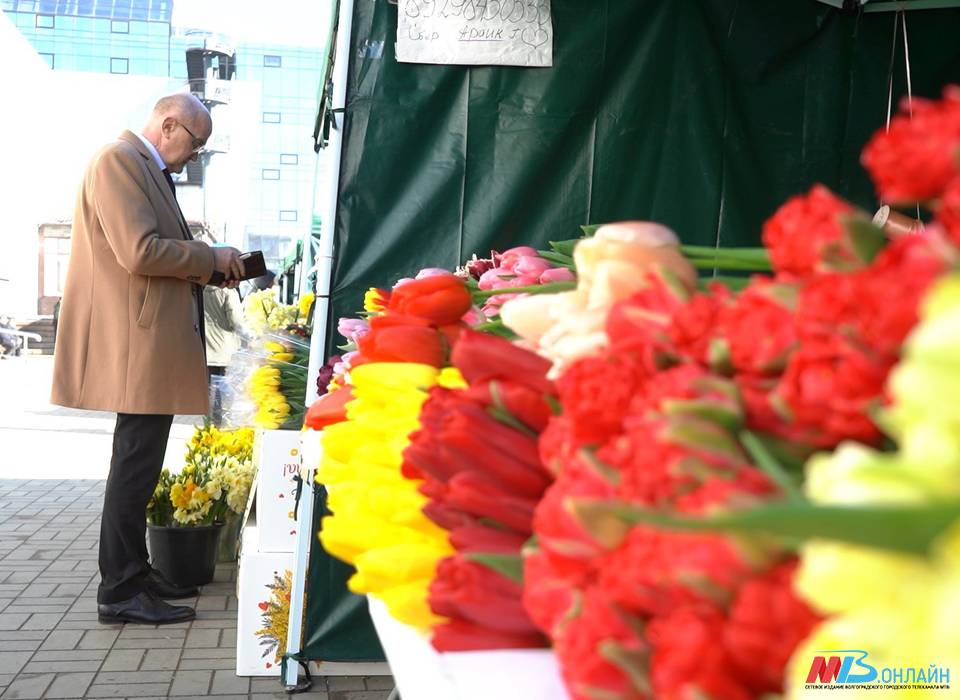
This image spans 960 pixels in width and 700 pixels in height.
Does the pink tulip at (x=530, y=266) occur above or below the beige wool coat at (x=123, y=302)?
above

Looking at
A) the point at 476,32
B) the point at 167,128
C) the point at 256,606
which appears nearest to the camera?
the point at 476,32

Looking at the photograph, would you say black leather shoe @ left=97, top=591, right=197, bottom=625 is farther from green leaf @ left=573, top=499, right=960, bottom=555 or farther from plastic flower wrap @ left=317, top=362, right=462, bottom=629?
green leaf @ left=573, top=499, right=960, bottom=555

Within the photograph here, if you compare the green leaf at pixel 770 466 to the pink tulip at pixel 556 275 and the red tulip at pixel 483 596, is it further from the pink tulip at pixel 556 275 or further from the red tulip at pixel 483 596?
the pink tulip at pixel 556 275

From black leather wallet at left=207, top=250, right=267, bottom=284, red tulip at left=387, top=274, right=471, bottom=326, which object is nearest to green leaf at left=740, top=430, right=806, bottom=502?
red tulip at left=387, top=274, right=471, bottom=326

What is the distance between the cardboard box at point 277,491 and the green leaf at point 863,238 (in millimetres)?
2893

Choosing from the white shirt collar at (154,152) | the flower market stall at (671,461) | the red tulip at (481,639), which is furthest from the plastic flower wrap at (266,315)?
the red tulip at (481,639)

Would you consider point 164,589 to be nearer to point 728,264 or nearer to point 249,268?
point 249,268

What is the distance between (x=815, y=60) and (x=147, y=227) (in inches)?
93.5

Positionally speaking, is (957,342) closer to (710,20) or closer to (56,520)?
(710,20)

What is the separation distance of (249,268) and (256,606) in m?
1.30

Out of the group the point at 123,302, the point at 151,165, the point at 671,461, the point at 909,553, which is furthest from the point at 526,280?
the point at 151,165

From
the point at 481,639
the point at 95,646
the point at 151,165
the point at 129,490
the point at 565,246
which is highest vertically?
the point at 151,165

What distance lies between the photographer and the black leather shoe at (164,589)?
4035 millimetres

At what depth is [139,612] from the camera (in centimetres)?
382
